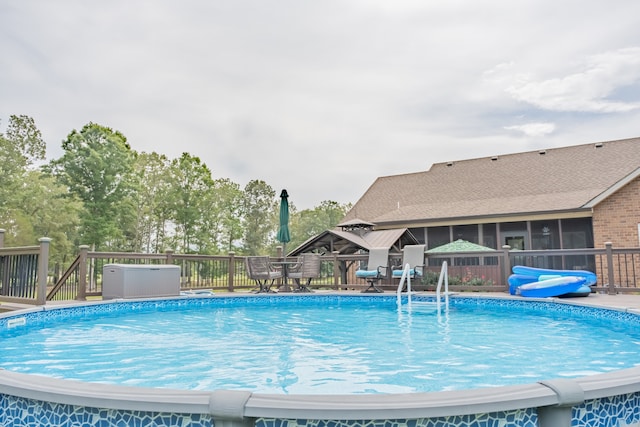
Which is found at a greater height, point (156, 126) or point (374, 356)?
point (156, 126)

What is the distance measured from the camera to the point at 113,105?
20.6 m

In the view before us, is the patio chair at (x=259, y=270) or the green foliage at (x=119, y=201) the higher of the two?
the green foliage at (x=119, y=201)

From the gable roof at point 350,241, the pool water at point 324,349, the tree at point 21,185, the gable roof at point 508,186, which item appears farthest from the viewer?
the tree at point 21,185

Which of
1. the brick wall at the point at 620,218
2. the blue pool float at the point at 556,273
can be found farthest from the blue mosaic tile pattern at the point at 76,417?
the brick wall at the point at 620,218

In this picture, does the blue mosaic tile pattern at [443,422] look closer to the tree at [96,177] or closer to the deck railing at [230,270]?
the deck railing at [230,270]

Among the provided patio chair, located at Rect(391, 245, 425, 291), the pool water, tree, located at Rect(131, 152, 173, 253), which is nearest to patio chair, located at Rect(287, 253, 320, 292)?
patio chair, located at Rect(391, 245, 425, 291)

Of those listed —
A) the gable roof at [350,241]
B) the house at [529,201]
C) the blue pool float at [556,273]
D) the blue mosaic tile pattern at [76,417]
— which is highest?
the house at [529,201]

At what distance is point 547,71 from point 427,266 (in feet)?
26.1

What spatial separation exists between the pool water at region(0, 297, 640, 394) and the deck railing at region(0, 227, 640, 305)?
1.44 meters

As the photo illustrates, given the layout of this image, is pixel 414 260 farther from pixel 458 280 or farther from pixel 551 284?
pixel 551 284

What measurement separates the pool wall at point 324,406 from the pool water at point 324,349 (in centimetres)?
118

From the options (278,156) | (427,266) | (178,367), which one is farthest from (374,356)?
(278,156)

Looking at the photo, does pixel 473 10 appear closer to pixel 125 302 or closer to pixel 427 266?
pixel 427 266

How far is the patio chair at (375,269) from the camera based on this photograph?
425 inches
